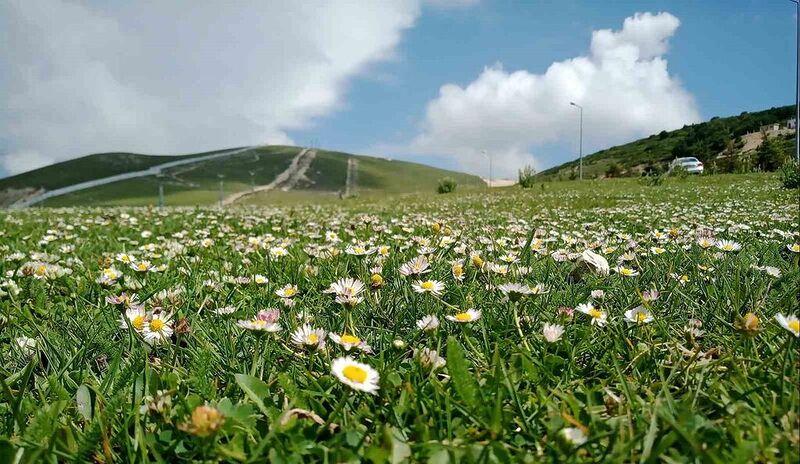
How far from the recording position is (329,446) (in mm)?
1175

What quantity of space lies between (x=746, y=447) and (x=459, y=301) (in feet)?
4.44

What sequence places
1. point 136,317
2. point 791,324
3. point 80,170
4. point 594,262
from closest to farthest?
point 791,324 < point 136,317 < point 594,262 < point 80,170

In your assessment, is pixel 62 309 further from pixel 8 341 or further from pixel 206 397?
pixel 206 397

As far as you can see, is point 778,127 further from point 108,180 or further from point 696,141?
point 108,180

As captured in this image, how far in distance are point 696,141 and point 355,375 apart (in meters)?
98.0

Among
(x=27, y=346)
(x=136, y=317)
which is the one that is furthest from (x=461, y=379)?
(x=27, y=346)

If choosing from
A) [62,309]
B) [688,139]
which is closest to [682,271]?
[62,309]

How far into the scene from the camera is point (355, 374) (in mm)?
1224

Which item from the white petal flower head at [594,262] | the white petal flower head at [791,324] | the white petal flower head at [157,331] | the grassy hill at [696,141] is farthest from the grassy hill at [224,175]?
the white petal flower head at [791,324]

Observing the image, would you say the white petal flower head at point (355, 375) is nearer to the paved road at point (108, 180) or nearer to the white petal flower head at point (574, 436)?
the white petal flower head at point (574, 436)

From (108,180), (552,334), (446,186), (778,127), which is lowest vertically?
(552,334)

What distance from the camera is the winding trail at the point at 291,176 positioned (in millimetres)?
85125

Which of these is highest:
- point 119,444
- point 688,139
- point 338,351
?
point 688,139

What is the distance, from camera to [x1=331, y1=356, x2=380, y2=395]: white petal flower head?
1.15 metres
